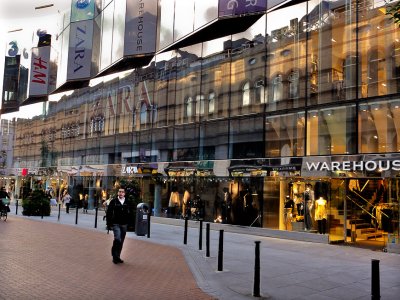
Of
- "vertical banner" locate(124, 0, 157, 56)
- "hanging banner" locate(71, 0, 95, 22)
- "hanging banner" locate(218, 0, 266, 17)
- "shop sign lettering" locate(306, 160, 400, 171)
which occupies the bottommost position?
"shop sign lettering" locate(306, 160, 400, 171)

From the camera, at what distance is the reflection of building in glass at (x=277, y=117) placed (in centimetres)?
1691

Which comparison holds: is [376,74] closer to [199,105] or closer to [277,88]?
[277,88]

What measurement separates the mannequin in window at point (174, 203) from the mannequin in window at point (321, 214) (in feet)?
32.5

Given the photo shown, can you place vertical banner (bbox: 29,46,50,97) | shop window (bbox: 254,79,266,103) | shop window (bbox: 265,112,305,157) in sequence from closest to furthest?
1. shop window (bbox: 265,112,305,157)
2. shop window (bbox: 254,79,266,103)
3. vertical banner (bbox: 29,46,50,97)

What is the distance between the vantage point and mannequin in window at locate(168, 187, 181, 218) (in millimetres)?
25531

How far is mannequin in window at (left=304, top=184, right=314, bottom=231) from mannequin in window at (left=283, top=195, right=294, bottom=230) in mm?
877

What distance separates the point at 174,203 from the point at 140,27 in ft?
41.9

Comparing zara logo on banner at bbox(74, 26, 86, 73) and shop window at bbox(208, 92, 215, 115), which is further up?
zara logo on banner at bbox(74, 26, 86, 73)

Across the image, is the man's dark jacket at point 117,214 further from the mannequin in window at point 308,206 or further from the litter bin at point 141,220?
the mannequin in window at point 308,206

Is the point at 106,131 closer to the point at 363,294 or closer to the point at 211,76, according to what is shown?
the point at 211,76

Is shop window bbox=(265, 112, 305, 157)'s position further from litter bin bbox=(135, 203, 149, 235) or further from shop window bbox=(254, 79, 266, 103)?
litter bin bbox=(135, 203, 149, 235)

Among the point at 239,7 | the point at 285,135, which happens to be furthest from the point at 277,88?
the point at 239,7

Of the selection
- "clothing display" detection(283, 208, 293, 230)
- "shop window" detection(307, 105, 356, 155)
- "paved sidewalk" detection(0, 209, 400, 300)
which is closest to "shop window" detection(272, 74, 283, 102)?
"shop window" detection(307, 105, 356, 155)

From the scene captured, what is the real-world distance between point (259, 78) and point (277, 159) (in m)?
4.83
